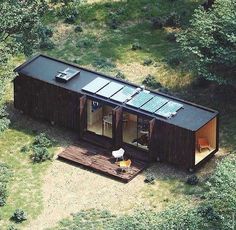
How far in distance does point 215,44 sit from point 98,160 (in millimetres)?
12017

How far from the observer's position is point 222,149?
59188 mm

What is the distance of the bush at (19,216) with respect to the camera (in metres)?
52.7

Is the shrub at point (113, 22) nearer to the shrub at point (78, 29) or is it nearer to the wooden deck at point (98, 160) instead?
the shrub at point (78, 29)

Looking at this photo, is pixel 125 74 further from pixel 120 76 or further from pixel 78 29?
pixel 78 29

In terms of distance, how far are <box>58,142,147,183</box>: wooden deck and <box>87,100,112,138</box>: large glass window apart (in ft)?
4.47

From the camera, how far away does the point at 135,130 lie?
6041cm

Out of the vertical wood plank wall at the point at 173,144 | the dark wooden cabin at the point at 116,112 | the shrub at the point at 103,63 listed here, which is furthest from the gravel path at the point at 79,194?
the shrub at the point at 103,63

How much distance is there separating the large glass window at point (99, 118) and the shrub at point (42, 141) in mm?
3063

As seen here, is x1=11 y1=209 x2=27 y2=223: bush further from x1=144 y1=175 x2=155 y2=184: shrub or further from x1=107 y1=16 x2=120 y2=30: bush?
x1=107 y1=16 x2=120 y2=30: bush

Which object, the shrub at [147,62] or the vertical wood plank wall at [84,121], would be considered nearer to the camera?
the vertical wood plank wall at [84,121]

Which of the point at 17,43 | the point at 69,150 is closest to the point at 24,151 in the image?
the point at 69,150

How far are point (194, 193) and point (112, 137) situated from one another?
25.7ft

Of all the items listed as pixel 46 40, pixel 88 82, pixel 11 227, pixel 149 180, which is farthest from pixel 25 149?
pixel 46 40

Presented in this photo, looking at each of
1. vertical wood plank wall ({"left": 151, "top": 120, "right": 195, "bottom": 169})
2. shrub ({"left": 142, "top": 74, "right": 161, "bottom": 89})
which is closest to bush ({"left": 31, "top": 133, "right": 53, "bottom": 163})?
vertical wood plank wall ({"left": 151, "top": 120, "right": 195, "bottom": 169})
